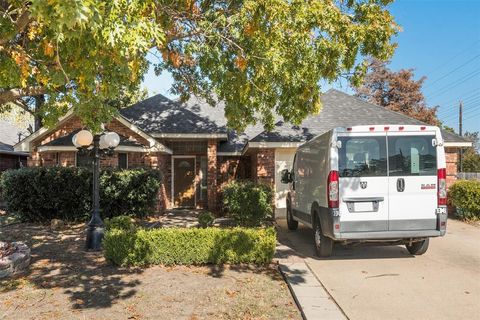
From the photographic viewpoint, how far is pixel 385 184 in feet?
23.4

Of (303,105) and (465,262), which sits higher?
(303,105)

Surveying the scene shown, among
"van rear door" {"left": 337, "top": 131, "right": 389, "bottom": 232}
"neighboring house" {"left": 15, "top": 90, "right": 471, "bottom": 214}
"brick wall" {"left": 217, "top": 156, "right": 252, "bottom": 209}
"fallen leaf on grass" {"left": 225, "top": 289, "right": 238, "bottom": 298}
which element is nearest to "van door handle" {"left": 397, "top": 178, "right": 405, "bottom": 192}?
"van rear door" {"left": 337, "top": 131, "right": 389, "bottom": 232}

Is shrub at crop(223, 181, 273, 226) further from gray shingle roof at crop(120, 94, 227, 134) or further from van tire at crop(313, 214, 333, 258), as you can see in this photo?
gray shingle roof at crop(120, 94, 227, 134)

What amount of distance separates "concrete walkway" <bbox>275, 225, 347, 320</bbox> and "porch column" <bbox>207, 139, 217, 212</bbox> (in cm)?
857

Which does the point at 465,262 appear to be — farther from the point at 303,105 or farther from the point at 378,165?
the point at 303,105

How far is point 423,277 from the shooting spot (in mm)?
6578

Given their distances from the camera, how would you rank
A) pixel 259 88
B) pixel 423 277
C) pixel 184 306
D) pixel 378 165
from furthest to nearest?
1. pixel 259 88
2. pixel 378 165
3. pixel 423 277
4. pixel 184 306

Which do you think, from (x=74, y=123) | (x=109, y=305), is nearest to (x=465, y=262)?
(x=109, y=305)

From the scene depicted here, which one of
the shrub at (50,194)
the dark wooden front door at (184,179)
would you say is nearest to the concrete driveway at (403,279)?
the shrub at (50,194)

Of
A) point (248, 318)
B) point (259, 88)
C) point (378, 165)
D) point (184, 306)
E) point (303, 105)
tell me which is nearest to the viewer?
point (248, 318)

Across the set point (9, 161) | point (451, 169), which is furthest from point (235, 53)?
point (9, 161)

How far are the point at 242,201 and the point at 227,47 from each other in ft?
16.3

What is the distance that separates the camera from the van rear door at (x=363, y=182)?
7059 mm

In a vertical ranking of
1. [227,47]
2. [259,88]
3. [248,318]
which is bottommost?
[248,318]
